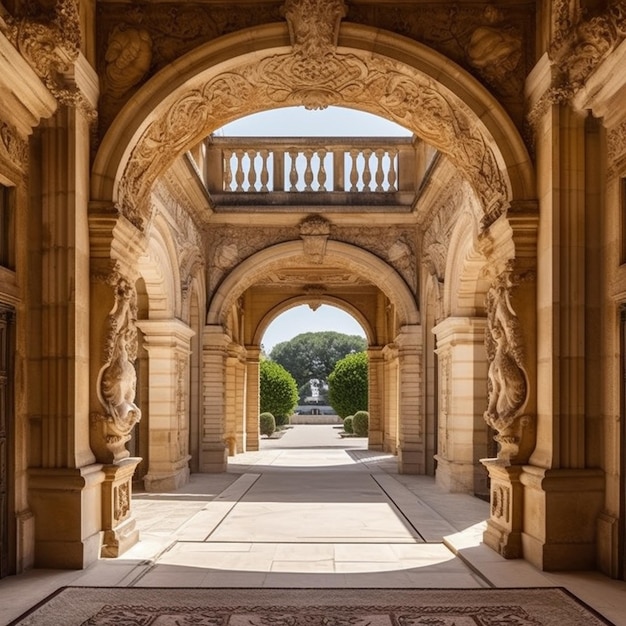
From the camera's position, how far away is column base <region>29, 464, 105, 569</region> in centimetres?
641

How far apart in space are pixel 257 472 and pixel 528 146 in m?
11.0

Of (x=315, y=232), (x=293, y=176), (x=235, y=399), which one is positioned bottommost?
(x=235, y=399)

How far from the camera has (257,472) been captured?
16750 mm

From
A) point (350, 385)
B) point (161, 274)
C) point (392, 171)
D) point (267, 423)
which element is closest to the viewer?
point (161, 274)

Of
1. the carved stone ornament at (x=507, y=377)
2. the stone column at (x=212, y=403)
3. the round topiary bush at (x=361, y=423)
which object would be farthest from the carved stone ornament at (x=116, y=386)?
the round topiary bush at (x=361, y=423)

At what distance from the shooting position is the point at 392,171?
16.3 m

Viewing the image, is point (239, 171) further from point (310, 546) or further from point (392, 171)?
point (310, 546)

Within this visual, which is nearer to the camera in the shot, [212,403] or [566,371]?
[566,371]

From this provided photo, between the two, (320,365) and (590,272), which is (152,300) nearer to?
(590,272)

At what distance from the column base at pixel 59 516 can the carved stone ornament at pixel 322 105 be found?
242cm

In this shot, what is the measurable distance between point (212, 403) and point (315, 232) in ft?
12.6

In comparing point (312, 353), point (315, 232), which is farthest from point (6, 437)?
point (312, 353)

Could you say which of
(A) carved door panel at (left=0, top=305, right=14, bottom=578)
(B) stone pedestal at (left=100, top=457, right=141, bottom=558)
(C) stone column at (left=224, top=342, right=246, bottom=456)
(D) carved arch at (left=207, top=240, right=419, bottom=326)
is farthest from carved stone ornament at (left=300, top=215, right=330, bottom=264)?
(A) carved door panel at (left=0, top=305, right=14, bottom=578)

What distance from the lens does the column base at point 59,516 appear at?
21.0ft
